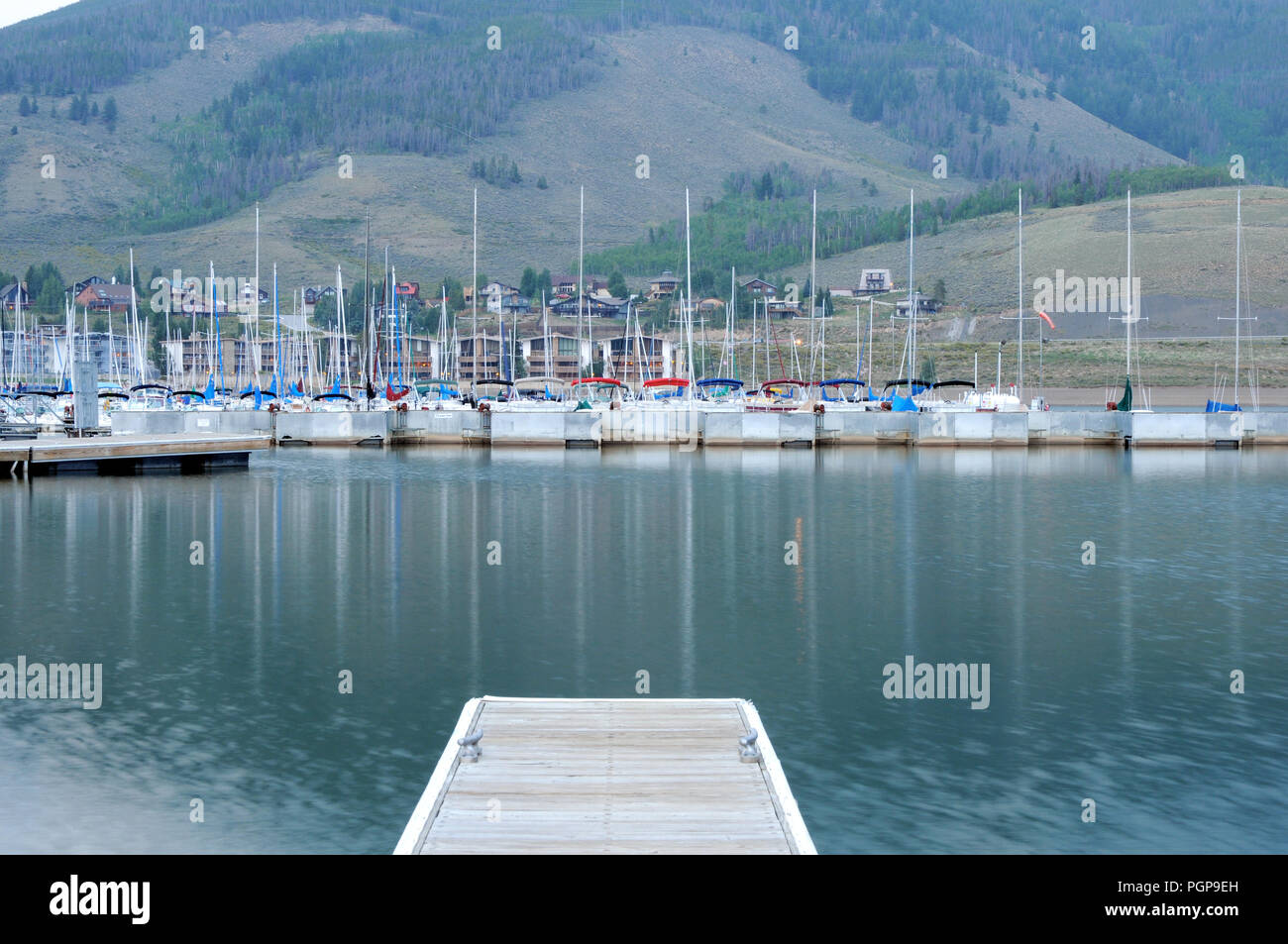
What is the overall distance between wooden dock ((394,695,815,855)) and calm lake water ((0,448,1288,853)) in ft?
5.03

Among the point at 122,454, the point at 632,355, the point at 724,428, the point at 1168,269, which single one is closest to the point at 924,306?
the point at 1168,269

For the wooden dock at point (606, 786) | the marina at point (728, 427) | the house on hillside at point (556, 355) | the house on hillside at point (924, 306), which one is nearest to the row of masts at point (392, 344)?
the house on hillside at point (924, 306)

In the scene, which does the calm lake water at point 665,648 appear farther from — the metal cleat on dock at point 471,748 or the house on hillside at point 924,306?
the house on hillside at point 924,306

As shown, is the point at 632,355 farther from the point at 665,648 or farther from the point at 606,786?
the point at 606,786

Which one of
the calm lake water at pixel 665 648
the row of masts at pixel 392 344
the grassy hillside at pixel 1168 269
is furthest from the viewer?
the grassy hillside at pixel 1168 269

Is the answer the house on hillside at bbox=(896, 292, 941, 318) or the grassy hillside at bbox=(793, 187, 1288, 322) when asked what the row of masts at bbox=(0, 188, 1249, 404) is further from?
the grassy hillside at bbox=(793, 187, 1288, 322)

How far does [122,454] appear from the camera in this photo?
52.1 m

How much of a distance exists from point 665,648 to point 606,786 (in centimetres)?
1024

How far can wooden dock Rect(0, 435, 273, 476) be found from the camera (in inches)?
1988

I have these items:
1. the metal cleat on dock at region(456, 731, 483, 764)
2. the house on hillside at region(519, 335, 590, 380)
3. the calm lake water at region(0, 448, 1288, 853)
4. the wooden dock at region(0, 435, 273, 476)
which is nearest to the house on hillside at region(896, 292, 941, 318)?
the house on hillside at region(519, 335, 590, 380)

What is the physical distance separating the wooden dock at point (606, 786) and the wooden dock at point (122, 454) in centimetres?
4097

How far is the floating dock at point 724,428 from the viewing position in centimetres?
7169

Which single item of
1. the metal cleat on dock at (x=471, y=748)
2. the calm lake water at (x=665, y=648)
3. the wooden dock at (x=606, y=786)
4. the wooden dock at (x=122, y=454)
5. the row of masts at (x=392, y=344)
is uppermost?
the row of masts at (x=392, y=344)
